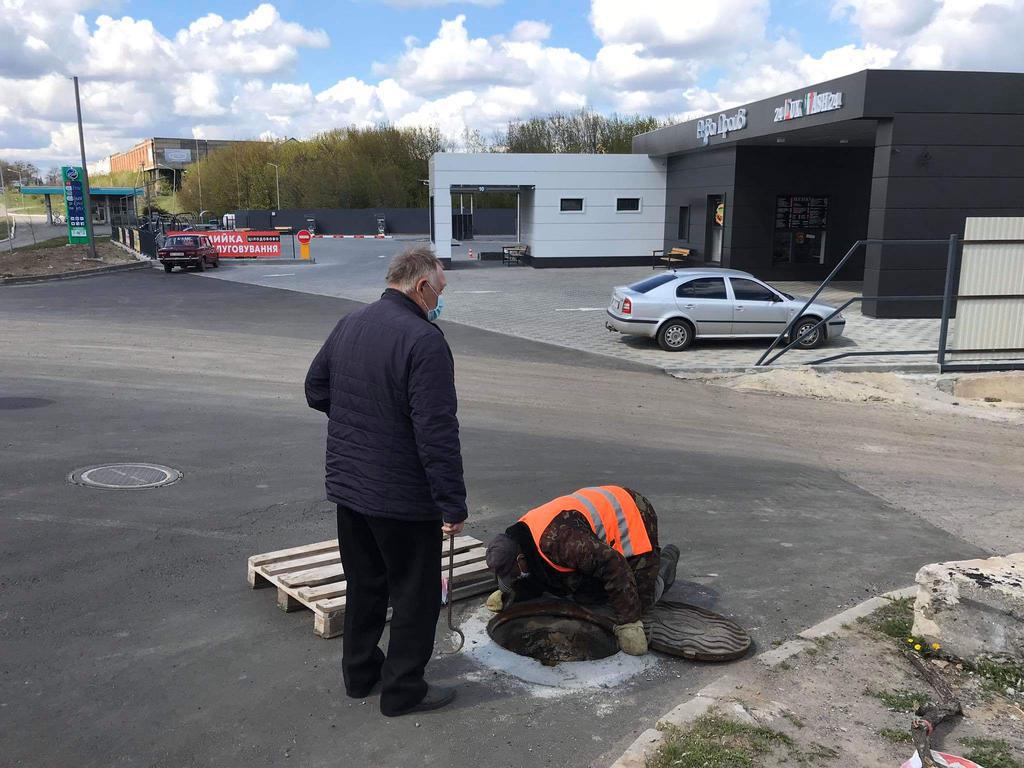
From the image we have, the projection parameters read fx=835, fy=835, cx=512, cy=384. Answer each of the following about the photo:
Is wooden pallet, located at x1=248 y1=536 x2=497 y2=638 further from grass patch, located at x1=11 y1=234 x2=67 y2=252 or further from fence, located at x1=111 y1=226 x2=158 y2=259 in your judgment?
grass patch, located at x1=11 y1=234 x2=67 y2=252

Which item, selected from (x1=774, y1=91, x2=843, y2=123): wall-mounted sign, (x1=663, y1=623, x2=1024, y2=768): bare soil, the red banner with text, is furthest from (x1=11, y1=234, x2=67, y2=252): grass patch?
(x1=663, y1=623, x2=1024, y2=768): bare soil

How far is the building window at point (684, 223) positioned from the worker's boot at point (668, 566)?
88.9 ft

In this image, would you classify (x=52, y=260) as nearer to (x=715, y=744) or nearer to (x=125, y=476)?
(x=125, y=476)

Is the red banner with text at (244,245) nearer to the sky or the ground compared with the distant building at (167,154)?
nearer to the ground

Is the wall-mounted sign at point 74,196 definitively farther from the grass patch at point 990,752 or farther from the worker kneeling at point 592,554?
the grass patch at point 990,752

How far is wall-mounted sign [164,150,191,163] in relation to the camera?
122438 millimetres

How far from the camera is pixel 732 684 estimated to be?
4.12m

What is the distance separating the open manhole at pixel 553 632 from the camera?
4570 mm

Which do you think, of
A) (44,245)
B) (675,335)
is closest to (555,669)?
(675,335)

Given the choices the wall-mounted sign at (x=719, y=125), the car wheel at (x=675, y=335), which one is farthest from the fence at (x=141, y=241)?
the car wheel at (x=675, y=335)

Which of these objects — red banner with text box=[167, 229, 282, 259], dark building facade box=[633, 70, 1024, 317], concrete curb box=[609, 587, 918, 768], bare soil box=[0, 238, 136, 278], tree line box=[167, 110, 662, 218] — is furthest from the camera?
tree line box=[167, 110, 662, 218]

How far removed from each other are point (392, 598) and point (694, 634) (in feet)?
5.76

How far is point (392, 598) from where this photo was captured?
3.88 metres

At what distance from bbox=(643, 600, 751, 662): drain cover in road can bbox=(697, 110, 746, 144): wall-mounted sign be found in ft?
72.5
